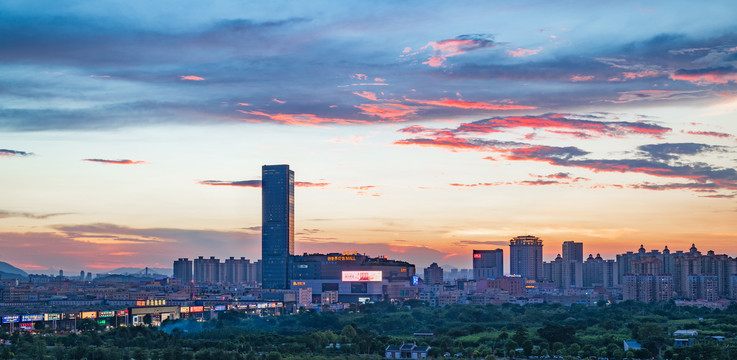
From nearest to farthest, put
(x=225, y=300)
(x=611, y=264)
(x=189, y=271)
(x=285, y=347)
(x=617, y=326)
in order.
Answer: (x=285, y=347) < (x=617, y=326) < (x=225, y=300) < (x=611, y=264) < (x=189, y=271)

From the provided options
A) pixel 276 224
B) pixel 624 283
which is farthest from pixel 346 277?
pixel 624 283

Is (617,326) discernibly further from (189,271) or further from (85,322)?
(189,271)

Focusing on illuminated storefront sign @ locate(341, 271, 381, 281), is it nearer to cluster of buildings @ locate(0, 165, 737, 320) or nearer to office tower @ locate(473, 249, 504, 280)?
cluster of buildings @ locate(0, 165, 737, 320)

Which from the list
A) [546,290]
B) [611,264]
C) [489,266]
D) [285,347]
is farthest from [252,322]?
[489,266]

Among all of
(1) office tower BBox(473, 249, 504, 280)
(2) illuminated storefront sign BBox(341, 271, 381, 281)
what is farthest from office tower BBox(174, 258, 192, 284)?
(2) illuminated storefront sign BBox(341, 271, 381, 281)

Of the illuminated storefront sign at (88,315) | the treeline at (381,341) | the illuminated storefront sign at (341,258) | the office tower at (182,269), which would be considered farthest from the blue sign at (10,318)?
the office tower at (182,269)
